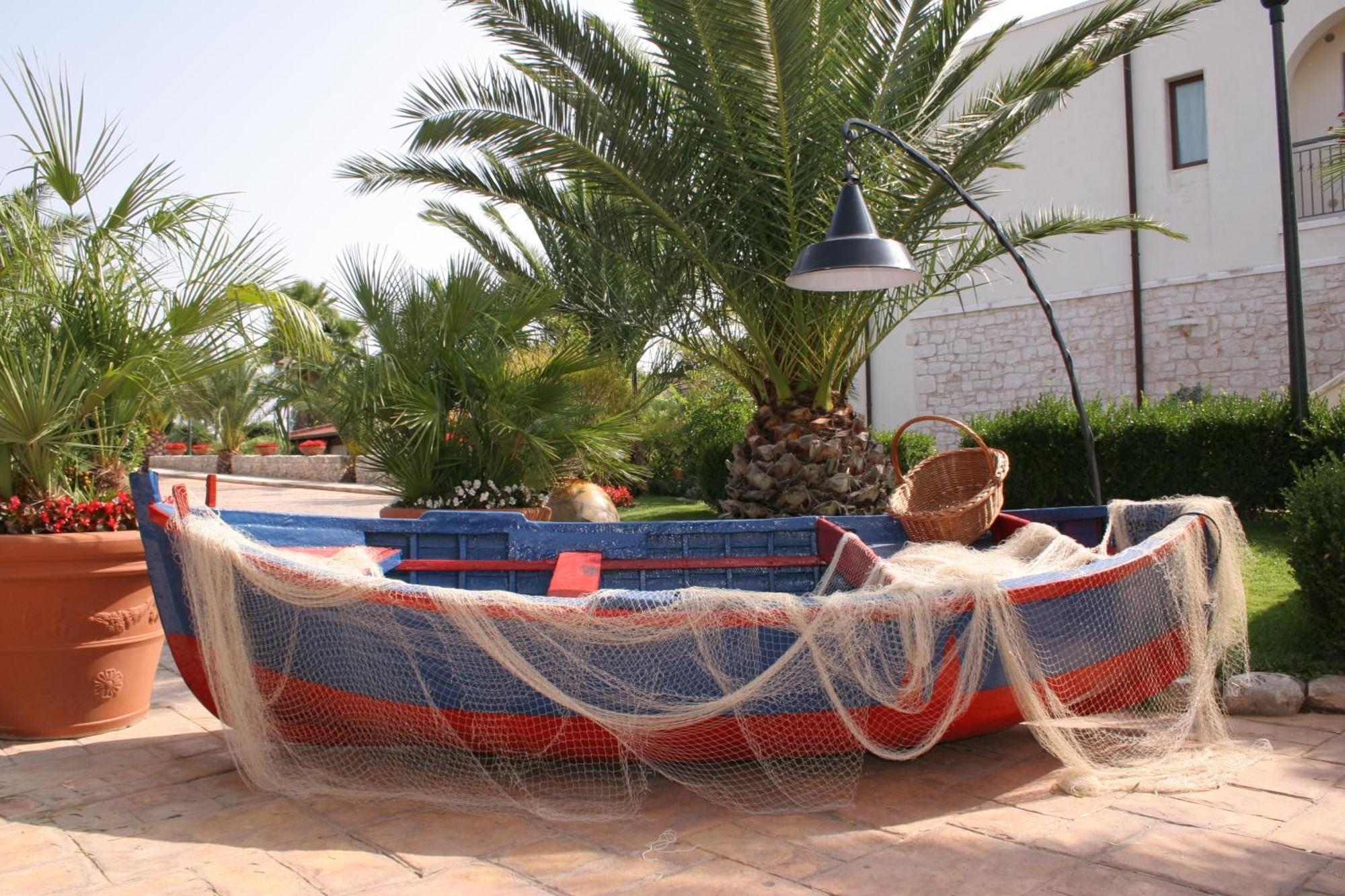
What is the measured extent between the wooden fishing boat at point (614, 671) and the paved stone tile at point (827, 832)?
26 cm

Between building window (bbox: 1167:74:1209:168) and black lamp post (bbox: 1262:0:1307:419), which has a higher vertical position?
building window (bbox: 1167:74:1209:168)

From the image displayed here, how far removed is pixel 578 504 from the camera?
1034cm

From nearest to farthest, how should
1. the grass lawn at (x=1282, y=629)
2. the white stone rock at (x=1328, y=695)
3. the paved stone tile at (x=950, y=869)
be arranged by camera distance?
1. the paved stone tile at (x=950, y=869)
2. the white stone rock at (x=1328, y=695)
3. the grass lawn at (x=1282, y=629)

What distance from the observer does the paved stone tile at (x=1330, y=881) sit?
2.63 metres

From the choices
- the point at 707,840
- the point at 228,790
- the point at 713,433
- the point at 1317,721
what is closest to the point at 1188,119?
the point at 713,433

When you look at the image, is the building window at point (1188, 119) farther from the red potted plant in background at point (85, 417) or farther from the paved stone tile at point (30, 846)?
the paved stone tile at point (30, 846)

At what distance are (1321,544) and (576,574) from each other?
10.9 feet

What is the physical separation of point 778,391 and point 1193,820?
542 cm

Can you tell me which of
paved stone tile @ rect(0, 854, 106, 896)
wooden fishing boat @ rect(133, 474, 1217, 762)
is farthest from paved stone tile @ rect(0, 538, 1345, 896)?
wooden fishing boat @ rect(133, 474, 1217, 762)

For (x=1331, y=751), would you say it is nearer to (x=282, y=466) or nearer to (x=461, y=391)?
(x=461, y=391)

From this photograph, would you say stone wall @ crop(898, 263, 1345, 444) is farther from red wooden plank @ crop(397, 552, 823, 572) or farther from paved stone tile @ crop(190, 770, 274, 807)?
paved stone tile @ crop(190, 770, 274, 807)

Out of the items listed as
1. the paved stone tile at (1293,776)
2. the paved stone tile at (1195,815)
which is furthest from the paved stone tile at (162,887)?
the paved stone tile at (1293,776)

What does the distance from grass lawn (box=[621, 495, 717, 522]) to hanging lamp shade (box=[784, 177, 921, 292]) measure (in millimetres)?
6635

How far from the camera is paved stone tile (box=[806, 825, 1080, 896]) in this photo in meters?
2.74
